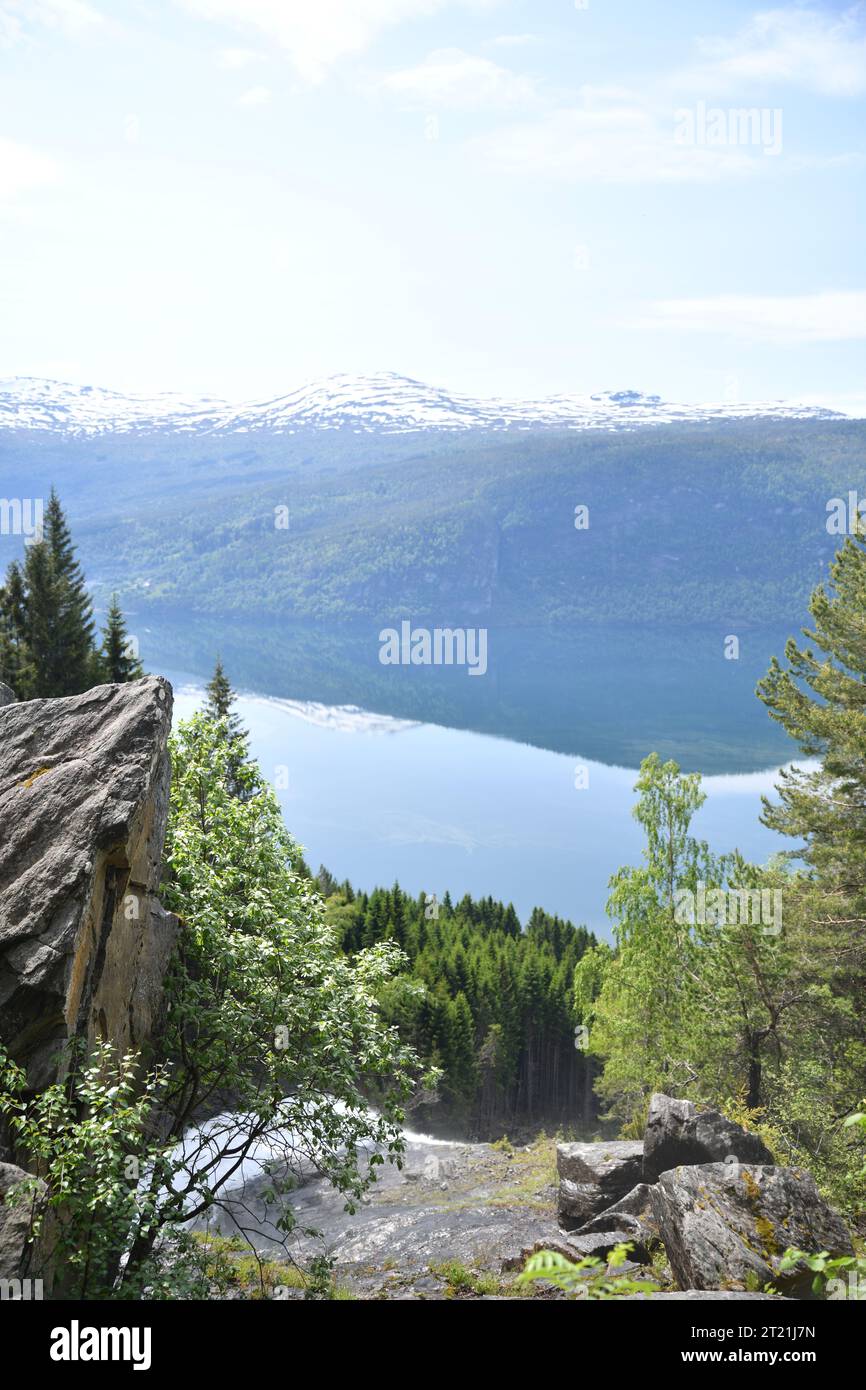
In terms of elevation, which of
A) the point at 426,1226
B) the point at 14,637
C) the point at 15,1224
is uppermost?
the point at 14,637

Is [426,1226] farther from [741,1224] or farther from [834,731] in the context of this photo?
[834,731]

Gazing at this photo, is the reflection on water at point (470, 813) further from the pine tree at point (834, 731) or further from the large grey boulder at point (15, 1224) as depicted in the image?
the large grey boulder at point (15, 1224)

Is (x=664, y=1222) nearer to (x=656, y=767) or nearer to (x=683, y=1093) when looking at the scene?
(x=683, y=1093)

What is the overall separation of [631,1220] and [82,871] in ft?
38.5

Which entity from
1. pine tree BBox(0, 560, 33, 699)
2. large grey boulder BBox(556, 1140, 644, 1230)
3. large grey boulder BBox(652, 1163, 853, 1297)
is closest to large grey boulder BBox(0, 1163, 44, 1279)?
large grey boulder BBox(652, 1163, 853, 1297)

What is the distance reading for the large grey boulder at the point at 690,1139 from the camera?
56.0 ft

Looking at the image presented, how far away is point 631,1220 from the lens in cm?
1636

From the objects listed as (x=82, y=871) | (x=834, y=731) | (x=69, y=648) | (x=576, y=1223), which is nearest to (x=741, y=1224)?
(x=576, y=1223)

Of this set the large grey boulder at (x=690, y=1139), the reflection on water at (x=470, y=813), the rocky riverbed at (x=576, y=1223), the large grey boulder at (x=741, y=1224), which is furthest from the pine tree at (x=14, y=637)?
the reflection on water at (x=470, y=813)

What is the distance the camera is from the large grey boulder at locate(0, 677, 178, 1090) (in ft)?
29.7

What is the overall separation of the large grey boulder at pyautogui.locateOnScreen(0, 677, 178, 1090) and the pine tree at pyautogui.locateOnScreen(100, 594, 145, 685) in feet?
85.9

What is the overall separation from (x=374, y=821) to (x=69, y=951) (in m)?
101
